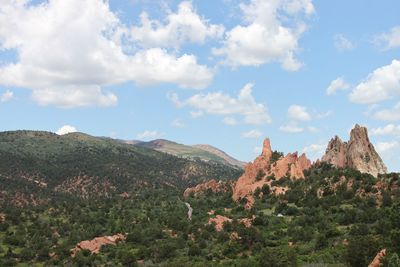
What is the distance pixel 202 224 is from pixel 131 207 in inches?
1365

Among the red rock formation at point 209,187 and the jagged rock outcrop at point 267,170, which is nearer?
the jagged rock outcrop at point 267,170

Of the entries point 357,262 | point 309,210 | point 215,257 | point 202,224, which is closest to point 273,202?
point 309,210

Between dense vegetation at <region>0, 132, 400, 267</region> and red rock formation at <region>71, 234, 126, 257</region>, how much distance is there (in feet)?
3.94

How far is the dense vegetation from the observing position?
65.4 meters

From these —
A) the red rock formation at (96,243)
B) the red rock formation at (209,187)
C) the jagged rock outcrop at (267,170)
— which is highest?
the jagged rock outcrop at (267,170)

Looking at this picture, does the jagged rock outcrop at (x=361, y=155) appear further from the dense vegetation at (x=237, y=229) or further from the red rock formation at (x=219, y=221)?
the red rock formation at (x=219, y=221)

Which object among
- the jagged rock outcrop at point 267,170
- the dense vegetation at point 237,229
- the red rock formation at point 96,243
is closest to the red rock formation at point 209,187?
the dense vegetation at point 237,229

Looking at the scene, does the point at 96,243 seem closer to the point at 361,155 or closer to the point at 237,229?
A: the point at 237,229

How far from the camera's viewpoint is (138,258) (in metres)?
77.3

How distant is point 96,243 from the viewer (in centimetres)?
8506

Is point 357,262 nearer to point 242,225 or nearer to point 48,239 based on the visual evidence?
point 242,225

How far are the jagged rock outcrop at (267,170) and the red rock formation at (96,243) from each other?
37347mm

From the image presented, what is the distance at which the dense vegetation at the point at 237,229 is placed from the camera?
65375 mm

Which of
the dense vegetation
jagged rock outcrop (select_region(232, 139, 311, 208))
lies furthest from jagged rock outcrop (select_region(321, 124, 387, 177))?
jagged rock outcrop (select_region(232, 139, 311, 208))
